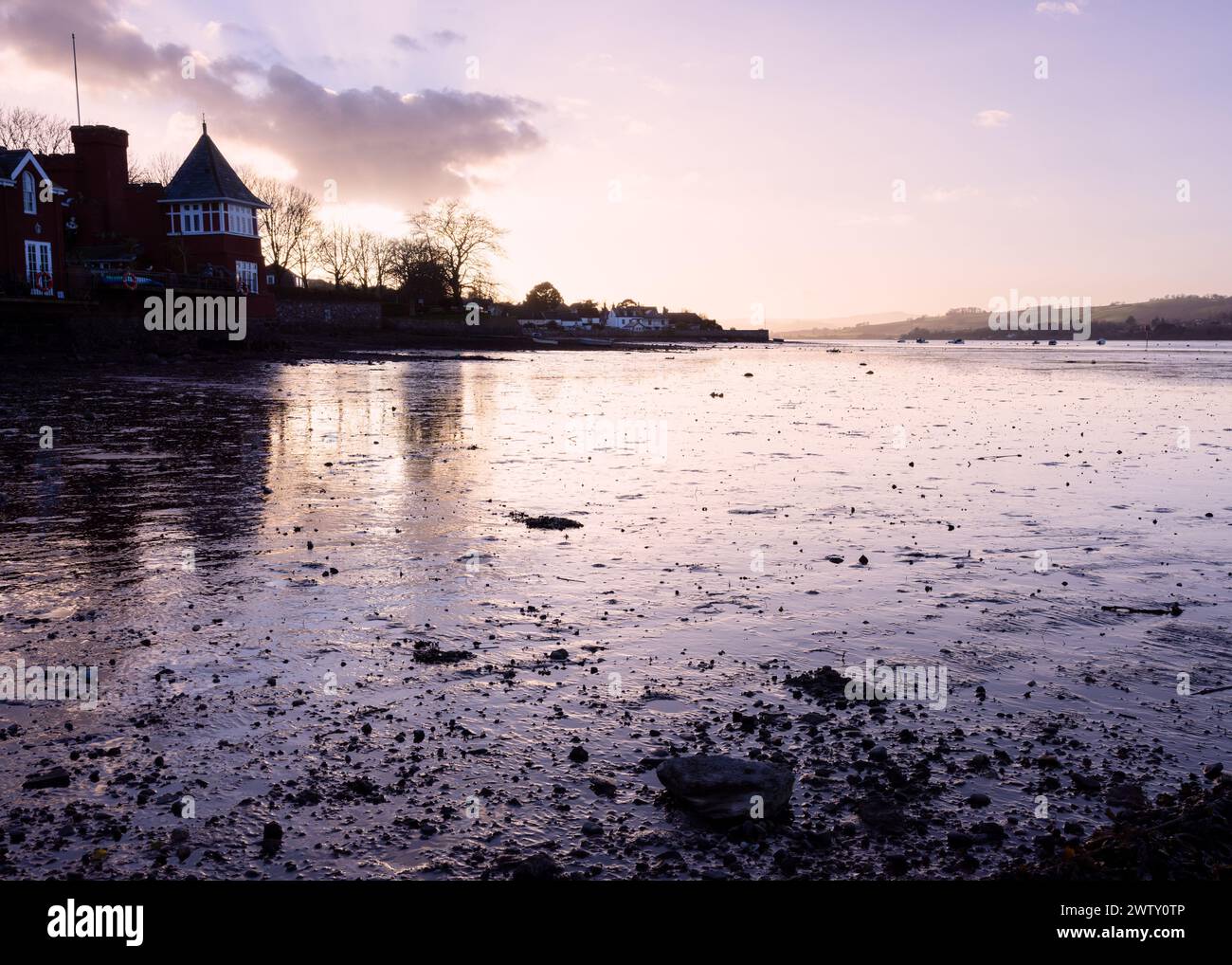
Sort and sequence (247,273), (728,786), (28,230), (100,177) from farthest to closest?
(247,273) → (100,177) → (28,230) → (728,786)

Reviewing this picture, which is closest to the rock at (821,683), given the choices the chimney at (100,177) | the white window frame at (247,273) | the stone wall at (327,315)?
the white window frame at (247,273)

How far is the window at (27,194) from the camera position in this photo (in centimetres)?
5166

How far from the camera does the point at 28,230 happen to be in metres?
51.9

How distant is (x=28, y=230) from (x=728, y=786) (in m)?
61.3

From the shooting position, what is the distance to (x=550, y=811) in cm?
548

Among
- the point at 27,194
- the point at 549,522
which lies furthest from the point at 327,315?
the point at 549,522

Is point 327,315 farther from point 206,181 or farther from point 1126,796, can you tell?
point 1126,796

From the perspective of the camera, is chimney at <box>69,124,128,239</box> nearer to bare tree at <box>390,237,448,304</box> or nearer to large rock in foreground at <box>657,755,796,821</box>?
bare tree at <box>390,237,448,304</box>

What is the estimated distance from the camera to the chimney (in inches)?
2648

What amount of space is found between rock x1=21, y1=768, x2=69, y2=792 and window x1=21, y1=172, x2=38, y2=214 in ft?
192

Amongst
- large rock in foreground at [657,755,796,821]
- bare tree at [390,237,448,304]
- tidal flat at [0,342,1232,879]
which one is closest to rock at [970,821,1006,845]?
tidal flat at [0,342,1232,879]
